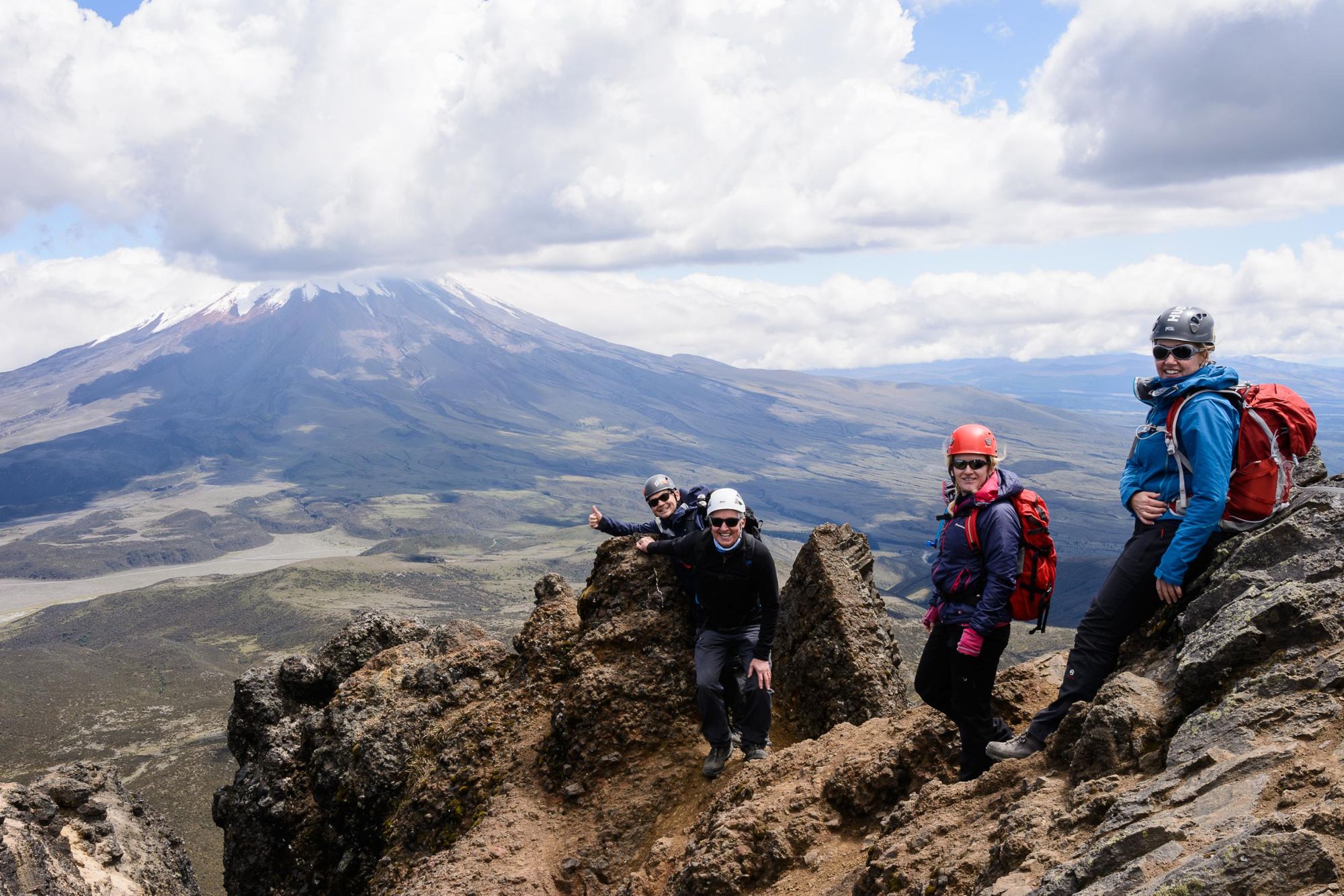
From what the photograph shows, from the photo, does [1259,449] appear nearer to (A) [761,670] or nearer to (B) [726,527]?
(B) [726,527]

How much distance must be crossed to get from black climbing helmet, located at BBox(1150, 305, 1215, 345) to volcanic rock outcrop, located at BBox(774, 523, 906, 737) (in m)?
6.42

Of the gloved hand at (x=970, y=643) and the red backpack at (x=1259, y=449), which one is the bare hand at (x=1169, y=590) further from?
the gloved hand at (x=970, y=643)

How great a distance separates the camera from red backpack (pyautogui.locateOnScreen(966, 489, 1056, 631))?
274 inches

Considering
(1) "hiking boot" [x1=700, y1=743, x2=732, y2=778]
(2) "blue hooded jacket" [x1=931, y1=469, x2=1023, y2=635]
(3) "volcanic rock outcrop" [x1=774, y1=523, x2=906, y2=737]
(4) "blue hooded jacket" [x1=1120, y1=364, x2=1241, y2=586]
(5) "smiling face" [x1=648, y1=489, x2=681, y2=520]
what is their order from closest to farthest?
(4) "blue hooded jacket" [x1=1120, y1=364, x2=1241, y2=586], (2) "blue hooded jacket" [x1=931, y1=469, x2=1023, y2=635], (1) "hiking boot" [x1=700, y1=743, x2=732, y2=778], (5) "smiling face" [x1=648, y1=489, x2=681, y2=520], (3) "volcanic rock outcrop" [x1=774, y1=523, x2=906, y2=737]

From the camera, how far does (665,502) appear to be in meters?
10.6

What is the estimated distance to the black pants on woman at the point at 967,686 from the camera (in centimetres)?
705

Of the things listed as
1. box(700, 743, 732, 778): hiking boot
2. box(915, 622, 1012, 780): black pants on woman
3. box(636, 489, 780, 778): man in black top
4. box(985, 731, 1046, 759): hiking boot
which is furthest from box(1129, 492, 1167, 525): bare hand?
box(700, 743, 732, 778): hiking boot

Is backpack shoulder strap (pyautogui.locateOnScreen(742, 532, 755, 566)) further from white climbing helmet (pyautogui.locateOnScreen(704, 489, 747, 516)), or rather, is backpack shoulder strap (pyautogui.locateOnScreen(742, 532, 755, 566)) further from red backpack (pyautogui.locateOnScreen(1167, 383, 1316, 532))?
red backpack (pyautogui.locateOnScreen(1167, 383, 1316, 532))

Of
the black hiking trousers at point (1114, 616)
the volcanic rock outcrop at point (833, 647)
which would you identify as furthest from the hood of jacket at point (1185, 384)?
the volcanic rock outcrop at point (833, 647)

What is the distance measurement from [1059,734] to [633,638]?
214 inches

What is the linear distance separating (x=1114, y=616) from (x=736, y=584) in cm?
356

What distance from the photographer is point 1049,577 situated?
7008 millimetres

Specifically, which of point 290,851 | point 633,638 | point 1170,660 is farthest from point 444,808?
point 1170,660

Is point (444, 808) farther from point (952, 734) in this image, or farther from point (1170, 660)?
point (1170, 660)
